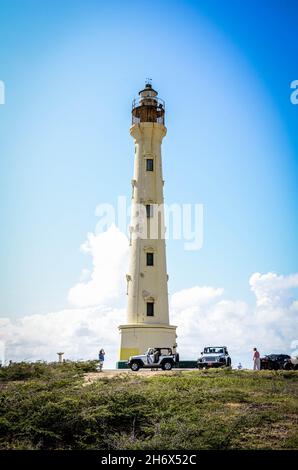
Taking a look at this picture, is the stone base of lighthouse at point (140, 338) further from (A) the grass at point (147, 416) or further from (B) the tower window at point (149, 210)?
(A) the grass at point (147, 416)

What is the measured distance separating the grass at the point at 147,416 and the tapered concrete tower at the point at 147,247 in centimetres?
1541

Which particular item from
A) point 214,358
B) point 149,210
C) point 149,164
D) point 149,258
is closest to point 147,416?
point 214,358

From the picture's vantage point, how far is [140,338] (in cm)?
3503

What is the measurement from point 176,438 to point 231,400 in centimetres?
549

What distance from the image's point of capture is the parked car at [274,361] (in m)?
34.8

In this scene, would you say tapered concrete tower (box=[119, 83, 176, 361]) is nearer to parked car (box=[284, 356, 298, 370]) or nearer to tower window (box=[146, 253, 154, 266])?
tower window (box=[146, 253, 154, 266])

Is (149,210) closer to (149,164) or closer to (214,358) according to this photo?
(149,164)

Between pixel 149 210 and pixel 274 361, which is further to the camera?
pixel 149 210

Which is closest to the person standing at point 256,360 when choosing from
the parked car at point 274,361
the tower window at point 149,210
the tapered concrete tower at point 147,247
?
the parked car at point 274,361

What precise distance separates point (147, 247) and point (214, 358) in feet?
32.9

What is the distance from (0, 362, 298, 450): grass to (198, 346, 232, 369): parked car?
1142 cm

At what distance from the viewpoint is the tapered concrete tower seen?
35406 mm
